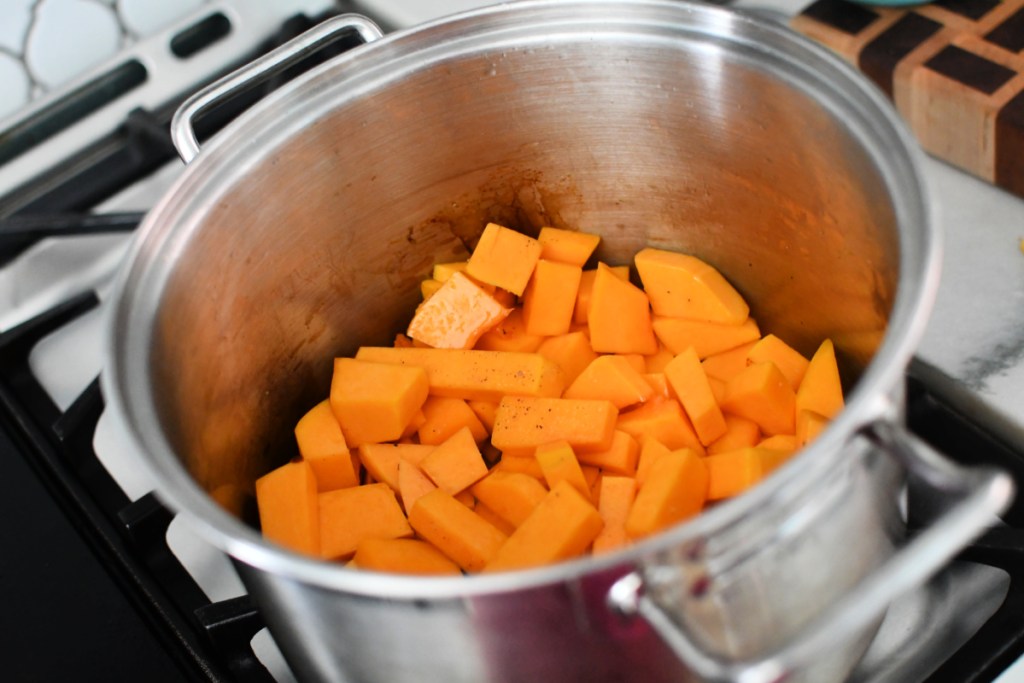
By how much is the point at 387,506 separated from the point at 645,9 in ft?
1.51

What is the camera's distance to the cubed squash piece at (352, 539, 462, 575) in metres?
0.78

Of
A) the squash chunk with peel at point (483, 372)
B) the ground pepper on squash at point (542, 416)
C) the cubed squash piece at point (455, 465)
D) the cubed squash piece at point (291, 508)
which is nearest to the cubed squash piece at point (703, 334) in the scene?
the ground pepper on squash at point (542, 416)

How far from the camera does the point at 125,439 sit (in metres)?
0.65

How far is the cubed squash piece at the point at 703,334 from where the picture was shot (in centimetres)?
97

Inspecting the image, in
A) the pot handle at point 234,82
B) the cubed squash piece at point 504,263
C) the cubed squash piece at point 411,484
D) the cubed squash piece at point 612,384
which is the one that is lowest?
the cubed squash piece at point 612,384

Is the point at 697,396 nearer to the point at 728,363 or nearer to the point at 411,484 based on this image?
the point at 728,363

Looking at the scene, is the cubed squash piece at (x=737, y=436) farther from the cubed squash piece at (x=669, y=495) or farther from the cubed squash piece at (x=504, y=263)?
the cubed squash piece at (x=504, y=263)

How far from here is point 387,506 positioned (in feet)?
2.86

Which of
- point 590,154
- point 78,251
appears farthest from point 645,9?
point 78,251

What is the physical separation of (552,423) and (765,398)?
7.0 inches

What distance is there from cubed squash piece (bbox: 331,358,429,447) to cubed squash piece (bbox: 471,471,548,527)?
0.32 feet

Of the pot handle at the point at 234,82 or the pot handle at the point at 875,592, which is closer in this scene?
the pot handle at the point at 875,592

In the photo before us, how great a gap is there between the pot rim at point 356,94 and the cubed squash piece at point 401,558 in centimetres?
9

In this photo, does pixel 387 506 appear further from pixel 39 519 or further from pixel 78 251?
pixel 78 251
